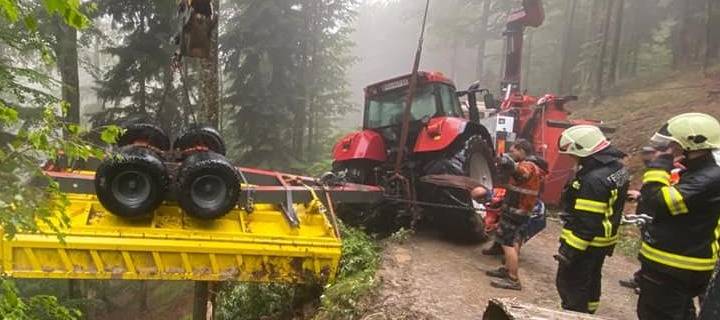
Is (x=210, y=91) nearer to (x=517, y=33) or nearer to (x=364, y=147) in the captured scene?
(x=364, y=147)

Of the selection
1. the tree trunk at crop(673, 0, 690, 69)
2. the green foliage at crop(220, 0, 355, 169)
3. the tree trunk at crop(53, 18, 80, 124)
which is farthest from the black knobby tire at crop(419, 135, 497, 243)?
the tree trunk at crop(673, 0, 690, 69)

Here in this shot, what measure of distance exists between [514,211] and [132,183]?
4.05 m

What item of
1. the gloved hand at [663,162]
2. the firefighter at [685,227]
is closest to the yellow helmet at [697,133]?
the firefighter at [685,227]

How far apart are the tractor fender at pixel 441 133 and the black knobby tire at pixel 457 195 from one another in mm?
159

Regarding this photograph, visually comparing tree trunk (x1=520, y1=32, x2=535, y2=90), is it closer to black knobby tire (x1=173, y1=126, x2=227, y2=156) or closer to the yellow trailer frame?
black knobby tire (x1=173, y1=126, x2=227, y2=156)

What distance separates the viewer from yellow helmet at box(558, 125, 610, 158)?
4.30 metres

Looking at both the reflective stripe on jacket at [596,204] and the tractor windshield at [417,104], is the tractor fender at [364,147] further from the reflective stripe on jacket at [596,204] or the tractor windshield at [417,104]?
the reflective stripe on jacket at [596,204]

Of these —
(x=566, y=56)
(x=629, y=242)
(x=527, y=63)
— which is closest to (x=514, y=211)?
(x=629, y=242)

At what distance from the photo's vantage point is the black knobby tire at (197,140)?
555cm

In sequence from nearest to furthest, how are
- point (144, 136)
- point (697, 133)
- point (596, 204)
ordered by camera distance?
1. point (697, 133)
2. point (596, 204)
3. point (144, 136)

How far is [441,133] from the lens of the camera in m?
7.20

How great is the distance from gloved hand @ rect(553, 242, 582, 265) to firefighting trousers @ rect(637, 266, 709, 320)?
22.4 inches

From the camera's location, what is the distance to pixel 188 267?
179 inches

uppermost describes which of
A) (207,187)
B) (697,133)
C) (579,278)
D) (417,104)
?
(417,104)
